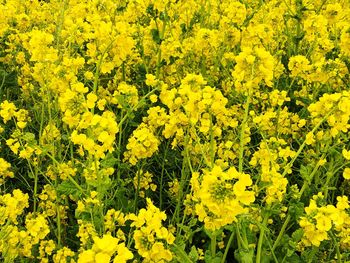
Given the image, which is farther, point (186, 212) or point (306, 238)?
point (186, 212)

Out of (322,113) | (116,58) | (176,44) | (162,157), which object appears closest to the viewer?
(322,113)

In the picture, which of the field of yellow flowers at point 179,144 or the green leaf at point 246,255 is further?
the field of yellow flowers at point 179,144

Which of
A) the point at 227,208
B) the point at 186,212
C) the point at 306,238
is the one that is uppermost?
the point at 227,208

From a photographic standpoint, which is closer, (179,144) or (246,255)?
(246,255)

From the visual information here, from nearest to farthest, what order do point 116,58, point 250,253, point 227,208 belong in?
1. point 227,208
2. point 250,253
3. point 116,58

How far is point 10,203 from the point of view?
7.20ft

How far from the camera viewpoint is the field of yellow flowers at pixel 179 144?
6.17ft

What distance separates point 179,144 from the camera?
2611 mm

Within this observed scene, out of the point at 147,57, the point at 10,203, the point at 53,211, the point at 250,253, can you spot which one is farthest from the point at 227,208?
the point at 147,57

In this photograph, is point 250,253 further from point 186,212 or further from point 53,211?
point 53,211

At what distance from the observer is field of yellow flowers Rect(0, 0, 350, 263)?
6.17 feet

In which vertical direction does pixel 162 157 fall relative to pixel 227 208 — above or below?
below

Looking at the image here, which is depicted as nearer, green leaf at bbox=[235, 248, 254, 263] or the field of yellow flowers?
green leaf at bbox=[235, 248, 254, 263]

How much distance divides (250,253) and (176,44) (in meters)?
1.82
